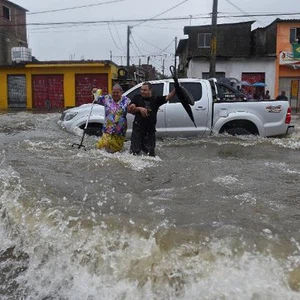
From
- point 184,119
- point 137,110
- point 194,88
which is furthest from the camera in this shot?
point 194,88

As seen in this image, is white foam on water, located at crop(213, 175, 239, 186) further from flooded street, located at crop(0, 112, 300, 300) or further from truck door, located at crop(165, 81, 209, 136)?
truck door, located at crop(165, 81, 209, 136)

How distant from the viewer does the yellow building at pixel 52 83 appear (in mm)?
28297

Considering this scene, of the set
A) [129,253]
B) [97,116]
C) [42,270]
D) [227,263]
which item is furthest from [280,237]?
[97,116]

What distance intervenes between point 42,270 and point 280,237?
6.71 feet

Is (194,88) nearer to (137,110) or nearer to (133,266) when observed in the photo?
(137,110)

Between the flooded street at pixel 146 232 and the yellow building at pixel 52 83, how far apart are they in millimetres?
22152

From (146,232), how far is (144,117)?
3.26m

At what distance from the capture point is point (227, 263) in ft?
10.5

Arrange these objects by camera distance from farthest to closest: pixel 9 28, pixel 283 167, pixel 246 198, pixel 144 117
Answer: pixel 9 28, pixel 283 167, pixel 144 117, pixel 246 198

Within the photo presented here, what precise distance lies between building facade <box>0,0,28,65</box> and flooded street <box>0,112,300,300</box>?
35024 mm

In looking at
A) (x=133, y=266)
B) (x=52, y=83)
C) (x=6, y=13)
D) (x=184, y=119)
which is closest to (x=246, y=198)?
(x=133, y=266)

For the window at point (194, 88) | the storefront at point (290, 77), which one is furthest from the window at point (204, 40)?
the window at point (194, 88)

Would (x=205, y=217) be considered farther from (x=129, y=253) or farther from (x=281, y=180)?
(x=281, y=180)

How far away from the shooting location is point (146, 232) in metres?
3.71
